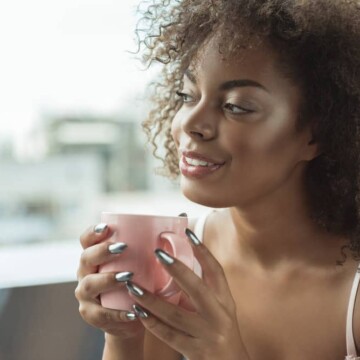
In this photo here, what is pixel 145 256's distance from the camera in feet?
2.11

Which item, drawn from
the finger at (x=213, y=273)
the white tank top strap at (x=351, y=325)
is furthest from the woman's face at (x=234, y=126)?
the white tank top strap at (x=351, y=325)

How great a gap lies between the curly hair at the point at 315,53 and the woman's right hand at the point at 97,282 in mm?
294

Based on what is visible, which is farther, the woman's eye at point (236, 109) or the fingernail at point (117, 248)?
the woman's eye at point (236, 109)

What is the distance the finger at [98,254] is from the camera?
0.64 m

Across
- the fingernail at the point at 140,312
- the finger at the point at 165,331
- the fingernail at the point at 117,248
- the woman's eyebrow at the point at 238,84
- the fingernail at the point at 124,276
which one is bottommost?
the finger at the point at 165,331

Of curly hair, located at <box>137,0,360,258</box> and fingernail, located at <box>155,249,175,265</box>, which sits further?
curly hair, located at <box>137,0,360,258</box>

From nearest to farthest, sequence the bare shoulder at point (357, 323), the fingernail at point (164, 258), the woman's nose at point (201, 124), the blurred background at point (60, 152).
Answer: the fingernail at point (164, 258), the woman's nose at point (201, 124), the bare shoulder at point (357, 323), the blurred background at point (60, 152)

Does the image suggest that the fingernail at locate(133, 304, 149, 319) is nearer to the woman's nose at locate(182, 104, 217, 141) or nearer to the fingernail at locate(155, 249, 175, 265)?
the fingernail at locate(155, 249, 175, 265)

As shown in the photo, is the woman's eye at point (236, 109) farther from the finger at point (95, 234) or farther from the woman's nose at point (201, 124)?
the finger at point (95, 234)

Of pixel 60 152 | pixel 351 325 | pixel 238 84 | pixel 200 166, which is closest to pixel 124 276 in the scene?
pixel 200 166

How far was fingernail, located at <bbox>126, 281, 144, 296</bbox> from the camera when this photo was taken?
2.07 ft

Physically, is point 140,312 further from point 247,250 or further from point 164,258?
point 247,250

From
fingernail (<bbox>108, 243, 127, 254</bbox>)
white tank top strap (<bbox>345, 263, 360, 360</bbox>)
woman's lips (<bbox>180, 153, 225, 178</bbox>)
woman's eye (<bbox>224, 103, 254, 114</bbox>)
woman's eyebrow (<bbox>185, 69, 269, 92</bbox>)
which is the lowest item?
white tank top strap (<bbox>345, 263, 360, 360</bbox>)

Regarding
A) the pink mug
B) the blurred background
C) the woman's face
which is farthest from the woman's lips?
the blurred background
